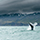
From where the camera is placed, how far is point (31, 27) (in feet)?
271

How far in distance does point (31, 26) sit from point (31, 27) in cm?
101

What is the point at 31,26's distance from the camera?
268 feet
